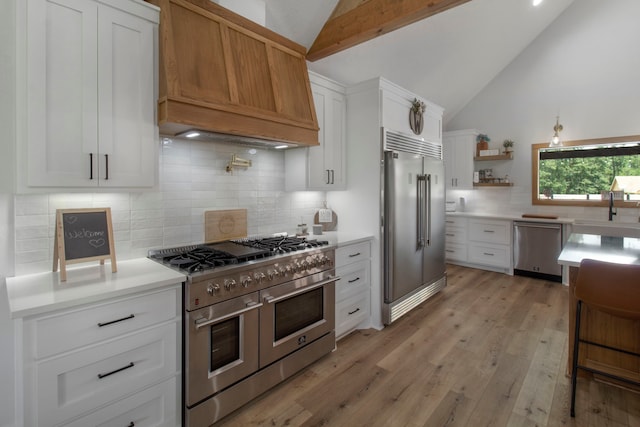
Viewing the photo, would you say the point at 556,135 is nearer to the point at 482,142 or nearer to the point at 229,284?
the point at 482,142

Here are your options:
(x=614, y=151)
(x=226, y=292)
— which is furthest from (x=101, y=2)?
(x=614, y=151)

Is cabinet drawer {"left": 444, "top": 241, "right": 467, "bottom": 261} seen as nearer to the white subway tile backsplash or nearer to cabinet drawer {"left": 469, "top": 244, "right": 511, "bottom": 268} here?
cabinet drawer {"left": 469, "top": 244, "right": 511, "bottom": 268}

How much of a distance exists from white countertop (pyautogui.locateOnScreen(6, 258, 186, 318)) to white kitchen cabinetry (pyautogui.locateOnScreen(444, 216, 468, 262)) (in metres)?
4.94

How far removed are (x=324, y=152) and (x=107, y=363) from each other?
2.32 m

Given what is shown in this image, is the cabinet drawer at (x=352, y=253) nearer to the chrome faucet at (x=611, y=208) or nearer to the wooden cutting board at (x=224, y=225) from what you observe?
the wooden cutting board at (x=224, y=225)

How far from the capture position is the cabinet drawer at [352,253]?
9.29 ft

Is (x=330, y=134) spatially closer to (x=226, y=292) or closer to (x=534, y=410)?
(x=226, y=292)

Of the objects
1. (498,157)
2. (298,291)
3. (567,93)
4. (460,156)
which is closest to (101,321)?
(298,291)

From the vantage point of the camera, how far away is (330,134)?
10.5 feet

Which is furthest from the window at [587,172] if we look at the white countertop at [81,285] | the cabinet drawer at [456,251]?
the white countertop at [81,285]

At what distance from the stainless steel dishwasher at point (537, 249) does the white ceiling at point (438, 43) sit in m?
2.57

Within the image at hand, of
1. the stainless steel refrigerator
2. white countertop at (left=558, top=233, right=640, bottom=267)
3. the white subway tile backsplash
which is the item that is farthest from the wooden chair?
the white subway tile backsplash

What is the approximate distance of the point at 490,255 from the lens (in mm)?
5262

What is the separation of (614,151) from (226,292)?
19.2 feet
